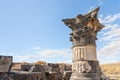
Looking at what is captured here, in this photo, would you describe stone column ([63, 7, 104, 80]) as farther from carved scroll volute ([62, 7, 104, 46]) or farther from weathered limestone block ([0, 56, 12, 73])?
weathered limestone block ([0, 56, 12, 73])

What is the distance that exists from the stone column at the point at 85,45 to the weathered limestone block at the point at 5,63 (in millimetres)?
3284

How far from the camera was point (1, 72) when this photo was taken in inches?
159

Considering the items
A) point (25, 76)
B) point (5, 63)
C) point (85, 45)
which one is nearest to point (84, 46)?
point (85, 45)

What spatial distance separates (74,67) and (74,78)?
→ 1.49 feet

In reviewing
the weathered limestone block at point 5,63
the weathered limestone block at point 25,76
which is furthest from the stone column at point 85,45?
the weathered limestone block at point 5,63

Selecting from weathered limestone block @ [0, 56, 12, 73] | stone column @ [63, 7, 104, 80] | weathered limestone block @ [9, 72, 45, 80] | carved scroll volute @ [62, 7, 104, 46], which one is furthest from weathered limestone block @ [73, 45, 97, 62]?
weathered limestone block @ [0, 56, 12, 73]

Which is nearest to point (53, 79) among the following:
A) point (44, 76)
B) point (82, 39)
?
point (44, 76)

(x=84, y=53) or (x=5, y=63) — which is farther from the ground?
(x=84, y=53)

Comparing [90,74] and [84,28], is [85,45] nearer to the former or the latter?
[84,28]

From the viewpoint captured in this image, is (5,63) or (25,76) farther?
(25,76)

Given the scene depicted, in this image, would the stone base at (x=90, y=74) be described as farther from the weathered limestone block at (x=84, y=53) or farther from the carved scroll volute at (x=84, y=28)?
the carved scroll volute at (x=84, y=28)

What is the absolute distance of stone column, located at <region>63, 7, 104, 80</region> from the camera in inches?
278

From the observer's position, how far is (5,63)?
4078mm

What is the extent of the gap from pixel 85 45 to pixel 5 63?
382 centimetres
